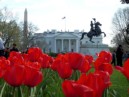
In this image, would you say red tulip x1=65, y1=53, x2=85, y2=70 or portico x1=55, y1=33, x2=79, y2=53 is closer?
red tulip x1=65, y1=53, x2=85, y2=70

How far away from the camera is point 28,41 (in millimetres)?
77438

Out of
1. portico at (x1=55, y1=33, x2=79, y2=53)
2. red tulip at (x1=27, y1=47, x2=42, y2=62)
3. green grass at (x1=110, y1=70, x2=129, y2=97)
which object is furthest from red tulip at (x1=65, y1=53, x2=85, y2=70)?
portico at (x1=55, y1=33, x2=79, y2=53)

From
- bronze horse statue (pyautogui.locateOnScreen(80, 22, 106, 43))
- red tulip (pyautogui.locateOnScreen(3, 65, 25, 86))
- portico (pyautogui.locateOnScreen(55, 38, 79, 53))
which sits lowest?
portico (pyautogui.locateOnScreen(55, 38, 79, 53))


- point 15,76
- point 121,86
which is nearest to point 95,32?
point 121,86

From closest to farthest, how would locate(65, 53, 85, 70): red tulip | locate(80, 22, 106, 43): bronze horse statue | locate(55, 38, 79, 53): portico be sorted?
locate(65, 53, 85, 70): red tulip, locate(80, 22, 106, 43): bronze horse statue, locate(55, 38, 79, 53): portico

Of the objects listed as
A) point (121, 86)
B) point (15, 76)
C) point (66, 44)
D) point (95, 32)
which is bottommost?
point (66, 44)

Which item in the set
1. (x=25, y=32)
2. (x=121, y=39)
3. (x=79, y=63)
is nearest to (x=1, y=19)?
(x=25, y=32)

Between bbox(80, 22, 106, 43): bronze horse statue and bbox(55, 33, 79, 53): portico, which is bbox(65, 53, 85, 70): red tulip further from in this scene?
bbox(55, 33, 79, 53): portico

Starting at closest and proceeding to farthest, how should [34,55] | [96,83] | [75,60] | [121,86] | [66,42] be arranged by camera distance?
[96,83], [75,60], [34,55], [121,86], [66,42]

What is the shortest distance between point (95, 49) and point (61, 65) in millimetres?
56091

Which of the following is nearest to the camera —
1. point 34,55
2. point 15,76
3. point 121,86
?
point 15,76

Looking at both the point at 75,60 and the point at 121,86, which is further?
the point at 121,86

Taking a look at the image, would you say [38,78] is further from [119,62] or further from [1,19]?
[1,19]

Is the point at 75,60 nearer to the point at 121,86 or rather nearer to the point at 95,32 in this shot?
the point at 121,86
